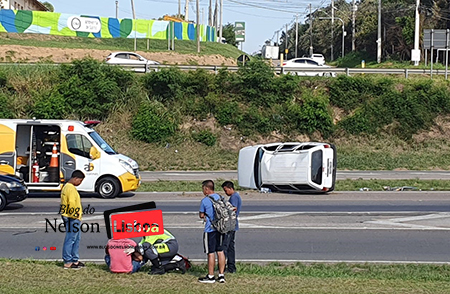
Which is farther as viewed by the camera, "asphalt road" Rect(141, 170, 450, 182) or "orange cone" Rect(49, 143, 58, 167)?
"asphalt road" Rect(141, 170, 450, 182)

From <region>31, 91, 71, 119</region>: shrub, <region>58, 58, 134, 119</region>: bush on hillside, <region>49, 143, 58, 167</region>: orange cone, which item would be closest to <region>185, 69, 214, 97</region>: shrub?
<region>58, 58, 134, 119</region>: bush on hillside

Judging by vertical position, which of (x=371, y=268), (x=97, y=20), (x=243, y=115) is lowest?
(x=371, y=268)

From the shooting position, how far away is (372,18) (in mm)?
76500

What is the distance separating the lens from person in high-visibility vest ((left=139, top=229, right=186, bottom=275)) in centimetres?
942

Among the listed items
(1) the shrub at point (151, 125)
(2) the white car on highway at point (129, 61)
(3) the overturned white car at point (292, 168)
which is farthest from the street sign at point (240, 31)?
(3) the overturned white car at point (292, 168)

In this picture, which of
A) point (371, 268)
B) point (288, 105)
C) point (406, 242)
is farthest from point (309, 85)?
point (371, 268)

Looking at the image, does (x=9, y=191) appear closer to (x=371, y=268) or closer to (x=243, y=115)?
(x=371, y=268)

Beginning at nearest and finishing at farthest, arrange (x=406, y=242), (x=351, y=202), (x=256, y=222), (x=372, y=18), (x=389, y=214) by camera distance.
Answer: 1. (x=406, y=242)
2. (x=256, y=222)
3. (x=389, y=214)
4. (x=351, y=202)
5. (x=372, y=18)

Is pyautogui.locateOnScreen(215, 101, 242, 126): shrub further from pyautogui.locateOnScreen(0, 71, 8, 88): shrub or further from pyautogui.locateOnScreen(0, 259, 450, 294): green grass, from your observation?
pyautogui.locateOnScreen(0, 259, 450, 294): green grass

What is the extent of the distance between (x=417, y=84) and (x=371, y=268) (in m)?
28.8

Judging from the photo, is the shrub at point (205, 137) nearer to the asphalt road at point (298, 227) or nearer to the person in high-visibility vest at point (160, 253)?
the asphalt road at point (298, 227)

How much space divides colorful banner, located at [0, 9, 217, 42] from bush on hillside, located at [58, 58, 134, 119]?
78.7 ft

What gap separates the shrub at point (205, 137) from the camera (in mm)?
34875

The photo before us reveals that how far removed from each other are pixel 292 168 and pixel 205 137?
14770 mm
